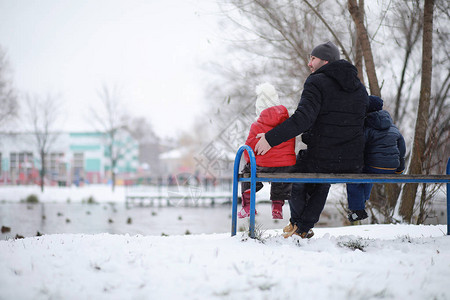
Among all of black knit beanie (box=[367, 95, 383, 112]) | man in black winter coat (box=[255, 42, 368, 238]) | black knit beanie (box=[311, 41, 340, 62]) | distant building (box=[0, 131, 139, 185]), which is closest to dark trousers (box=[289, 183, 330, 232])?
man in black winter coat (box=[255, 42, 368, 238])

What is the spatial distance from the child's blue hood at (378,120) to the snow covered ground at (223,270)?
1.02 m

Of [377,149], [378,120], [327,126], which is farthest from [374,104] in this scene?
[327,126]

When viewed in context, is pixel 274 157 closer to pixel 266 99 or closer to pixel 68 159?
pixel 266 99

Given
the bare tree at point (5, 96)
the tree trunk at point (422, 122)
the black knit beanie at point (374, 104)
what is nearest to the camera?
the black knit beanie at point (374, 104)

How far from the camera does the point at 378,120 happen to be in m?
3.52

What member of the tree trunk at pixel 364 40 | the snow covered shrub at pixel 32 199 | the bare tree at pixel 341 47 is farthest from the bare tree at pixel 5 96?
the tree trunk at pixel 364 40

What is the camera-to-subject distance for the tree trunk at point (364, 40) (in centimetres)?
641

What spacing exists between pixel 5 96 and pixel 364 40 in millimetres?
18557

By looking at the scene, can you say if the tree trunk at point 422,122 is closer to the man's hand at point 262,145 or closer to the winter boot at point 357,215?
the winter boot at point 357,215

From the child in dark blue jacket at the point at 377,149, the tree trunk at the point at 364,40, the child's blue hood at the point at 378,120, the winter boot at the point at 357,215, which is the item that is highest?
the tree trunk at the point at 364,40

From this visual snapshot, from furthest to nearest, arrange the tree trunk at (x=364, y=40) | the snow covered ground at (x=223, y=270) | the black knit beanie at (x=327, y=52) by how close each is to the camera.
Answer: the tree trunk at (x=364, y=40) < the black knit beanie at (x=327, y=52) < the snow covered ground at (x=223, y=270)

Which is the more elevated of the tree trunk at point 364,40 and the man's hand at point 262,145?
the tree trunk at point 364,40

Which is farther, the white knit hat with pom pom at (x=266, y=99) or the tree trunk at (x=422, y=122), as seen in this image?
the tree trunk at (x=422, y=122)

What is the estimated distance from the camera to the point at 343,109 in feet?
11.0
